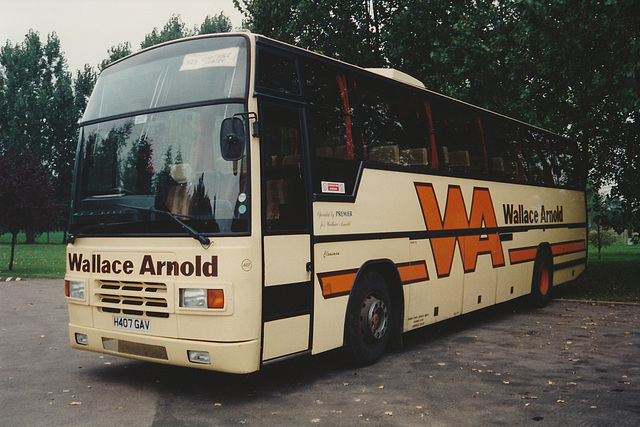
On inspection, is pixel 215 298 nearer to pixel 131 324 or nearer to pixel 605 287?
pixel 131 324

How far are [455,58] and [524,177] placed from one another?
32.9ft

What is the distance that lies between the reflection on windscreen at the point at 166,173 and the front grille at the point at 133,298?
0.58m

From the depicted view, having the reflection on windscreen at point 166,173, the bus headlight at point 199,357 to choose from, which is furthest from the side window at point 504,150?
the bus headlight at point 199,357

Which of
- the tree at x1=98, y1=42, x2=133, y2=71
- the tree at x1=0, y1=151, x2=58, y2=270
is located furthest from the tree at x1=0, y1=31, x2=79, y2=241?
the tree at x1=0, y1=151, x2=58, y2=270

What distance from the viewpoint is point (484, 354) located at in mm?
8047

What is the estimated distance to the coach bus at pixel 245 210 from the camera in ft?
18.2

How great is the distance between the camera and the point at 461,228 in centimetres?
938

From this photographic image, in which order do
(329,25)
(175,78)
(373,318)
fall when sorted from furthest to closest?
1. (329,25)
2. (373,318)
3. (175,78)

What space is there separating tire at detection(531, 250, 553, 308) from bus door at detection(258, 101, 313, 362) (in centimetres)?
729

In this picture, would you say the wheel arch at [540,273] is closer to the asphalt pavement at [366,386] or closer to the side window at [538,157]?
the side window at [538,157]

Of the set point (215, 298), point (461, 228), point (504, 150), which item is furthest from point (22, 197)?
point (215, 298)

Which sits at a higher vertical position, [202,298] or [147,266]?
[147,266]

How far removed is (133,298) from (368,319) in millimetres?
2691

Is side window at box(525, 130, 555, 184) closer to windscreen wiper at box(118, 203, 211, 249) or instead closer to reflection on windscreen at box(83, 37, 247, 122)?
reflection on windscreen at box(83, 37, 247, 122)
